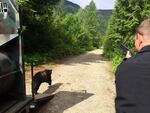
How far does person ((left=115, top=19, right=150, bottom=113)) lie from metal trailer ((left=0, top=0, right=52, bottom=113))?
3.49 m

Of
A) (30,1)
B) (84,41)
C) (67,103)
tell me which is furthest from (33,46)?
(84,41)

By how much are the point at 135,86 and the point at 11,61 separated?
4.01 m

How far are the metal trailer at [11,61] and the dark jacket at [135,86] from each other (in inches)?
138

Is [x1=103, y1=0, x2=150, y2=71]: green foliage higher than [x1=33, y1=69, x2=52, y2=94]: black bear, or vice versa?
[x1=103, y1=0, x2=150, y2=71]: green foliage

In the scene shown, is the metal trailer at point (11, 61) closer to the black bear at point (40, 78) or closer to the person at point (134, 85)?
the person at point (134, 85)

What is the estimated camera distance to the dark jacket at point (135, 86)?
7.07 feet

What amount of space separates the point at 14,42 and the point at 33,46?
17.8 metres

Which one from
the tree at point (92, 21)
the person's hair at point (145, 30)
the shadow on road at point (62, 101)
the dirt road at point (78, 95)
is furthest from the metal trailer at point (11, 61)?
the tree at point (92, 21)

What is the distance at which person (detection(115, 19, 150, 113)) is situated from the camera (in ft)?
7.07

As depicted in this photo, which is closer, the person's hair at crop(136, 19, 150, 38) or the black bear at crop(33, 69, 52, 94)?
the person's hair at crop(136, 19, 150, 38)

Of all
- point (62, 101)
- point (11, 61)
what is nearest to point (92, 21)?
point (62, 101)

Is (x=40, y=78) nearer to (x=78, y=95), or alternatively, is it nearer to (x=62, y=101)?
(x=62, y=101)

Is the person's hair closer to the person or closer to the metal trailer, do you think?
the person

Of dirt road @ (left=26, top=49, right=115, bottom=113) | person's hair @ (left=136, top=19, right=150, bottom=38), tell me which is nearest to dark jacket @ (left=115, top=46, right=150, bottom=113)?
person's hair @ (left=136, top=19, right=150, bottom=38)
